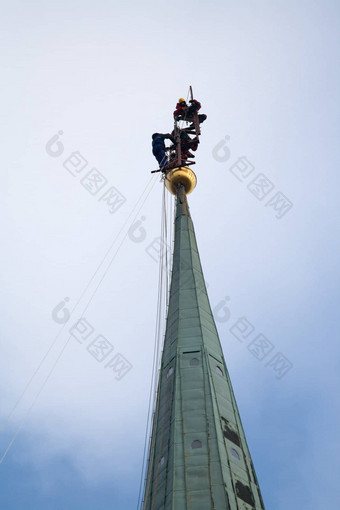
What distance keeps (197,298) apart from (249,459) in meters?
13.6

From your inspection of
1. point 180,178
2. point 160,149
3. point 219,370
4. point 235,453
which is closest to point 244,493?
point 235,453

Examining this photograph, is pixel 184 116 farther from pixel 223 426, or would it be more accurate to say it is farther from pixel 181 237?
pixel 223 426

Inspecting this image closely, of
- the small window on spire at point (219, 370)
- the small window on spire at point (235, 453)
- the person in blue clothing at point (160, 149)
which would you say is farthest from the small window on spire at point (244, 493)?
the person in blue clothing at point (160, 149)

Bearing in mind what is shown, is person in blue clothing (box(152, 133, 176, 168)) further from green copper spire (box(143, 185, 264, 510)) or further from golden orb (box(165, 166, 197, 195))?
green copper spire (box(143, 185, 264, 510))

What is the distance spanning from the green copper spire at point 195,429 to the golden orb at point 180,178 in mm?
14788

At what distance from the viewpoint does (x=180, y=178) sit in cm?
5828

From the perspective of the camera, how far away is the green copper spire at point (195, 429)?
2991 centimetres

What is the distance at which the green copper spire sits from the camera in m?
29.9

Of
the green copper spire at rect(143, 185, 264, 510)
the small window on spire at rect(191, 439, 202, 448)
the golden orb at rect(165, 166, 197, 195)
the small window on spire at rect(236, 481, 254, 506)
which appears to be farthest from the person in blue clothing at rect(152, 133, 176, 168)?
the small window on spire at rect(236, 481, 254, 506)

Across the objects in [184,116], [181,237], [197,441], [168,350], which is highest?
[184,116]

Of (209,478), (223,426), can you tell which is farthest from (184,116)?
(209,478)

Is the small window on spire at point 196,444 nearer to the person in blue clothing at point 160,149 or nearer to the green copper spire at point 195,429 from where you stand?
the green copper spire at point 195,429

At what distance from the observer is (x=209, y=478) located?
99.5ft

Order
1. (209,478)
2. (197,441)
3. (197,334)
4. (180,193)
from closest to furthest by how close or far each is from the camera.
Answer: (209,478) → (197,441) → (197,334) → (180,193)
